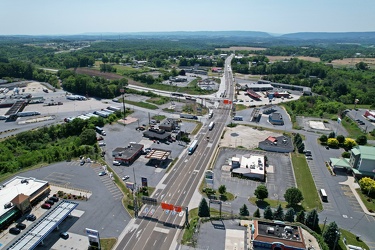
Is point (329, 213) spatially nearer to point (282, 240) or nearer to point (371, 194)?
point (371, 194)

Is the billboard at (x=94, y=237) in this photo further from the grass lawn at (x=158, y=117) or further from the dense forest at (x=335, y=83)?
the dense forest at (x=335, y=83)

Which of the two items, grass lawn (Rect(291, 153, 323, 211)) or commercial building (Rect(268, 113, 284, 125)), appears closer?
grass lawn (Rect(291, 153, 323, 211))

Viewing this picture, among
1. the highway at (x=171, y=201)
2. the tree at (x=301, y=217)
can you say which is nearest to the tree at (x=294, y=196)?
the tree at (x=301, y=217)

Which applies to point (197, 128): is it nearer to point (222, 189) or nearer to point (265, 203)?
point (222, 189)

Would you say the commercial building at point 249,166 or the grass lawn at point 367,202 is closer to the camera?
the grass lawn at point 367,202

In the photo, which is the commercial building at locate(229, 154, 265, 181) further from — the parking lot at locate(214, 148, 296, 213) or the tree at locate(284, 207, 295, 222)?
the tree at locate(284, 207, 295, 222)

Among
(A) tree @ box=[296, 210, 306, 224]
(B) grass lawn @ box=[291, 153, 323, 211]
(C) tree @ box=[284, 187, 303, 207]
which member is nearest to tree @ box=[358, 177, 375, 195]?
(B) grass lawn @ box=[291, 153, 323, 211]
